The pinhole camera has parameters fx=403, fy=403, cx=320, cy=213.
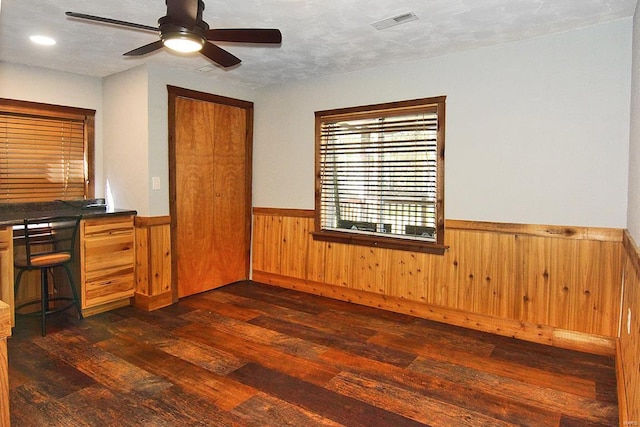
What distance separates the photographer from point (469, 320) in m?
3.67

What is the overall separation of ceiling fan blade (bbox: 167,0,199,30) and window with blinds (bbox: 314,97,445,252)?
2264 mm

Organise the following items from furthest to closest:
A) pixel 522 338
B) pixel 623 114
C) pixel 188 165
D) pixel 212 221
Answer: pixel 212 221, pixel 188 165, pixel 522 338, pixel 623 114

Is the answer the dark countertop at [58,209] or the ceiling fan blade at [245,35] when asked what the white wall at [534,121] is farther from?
the dark countertop at [58,209]

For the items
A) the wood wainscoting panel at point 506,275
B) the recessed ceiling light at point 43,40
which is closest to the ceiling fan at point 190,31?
the recessed ceiling light at point 43,40

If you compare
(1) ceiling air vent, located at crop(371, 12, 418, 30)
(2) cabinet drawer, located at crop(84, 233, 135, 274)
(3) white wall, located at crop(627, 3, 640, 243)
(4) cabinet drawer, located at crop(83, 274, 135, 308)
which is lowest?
(4) cabinet drawer, located at crop(83, 274, 135, 308)

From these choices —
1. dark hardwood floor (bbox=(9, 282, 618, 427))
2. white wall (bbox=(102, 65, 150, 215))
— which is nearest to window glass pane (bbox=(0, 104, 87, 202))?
white wall (bbox=(102, 65, 150, 215))

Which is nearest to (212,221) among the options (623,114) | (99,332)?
(99,332)

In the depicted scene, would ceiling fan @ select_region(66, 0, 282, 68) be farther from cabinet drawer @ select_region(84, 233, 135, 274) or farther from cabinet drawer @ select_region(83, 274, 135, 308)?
cabinet drawer @ select_region(83, 274, 135, 308)

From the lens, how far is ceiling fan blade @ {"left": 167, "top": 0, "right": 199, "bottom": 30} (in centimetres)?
211

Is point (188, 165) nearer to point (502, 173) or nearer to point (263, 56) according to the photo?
point (263, 56)

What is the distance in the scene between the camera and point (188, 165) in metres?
4.45

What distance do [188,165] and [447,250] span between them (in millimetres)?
2867

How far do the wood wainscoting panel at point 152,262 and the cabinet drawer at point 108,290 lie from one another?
0.29 ft

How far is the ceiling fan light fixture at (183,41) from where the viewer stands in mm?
2268
